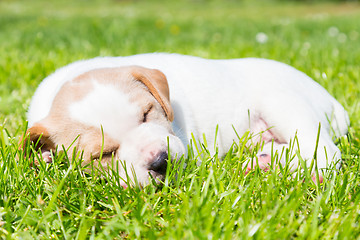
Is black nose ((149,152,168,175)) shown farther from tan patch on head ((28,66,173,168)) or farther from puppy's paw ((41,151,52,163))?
puppy's paw ((41,151,52,163))

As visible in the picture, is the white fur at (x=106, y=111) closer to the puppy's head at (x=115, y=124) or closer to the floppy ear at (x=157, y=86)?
the puppy's head at (x=115, y=124)

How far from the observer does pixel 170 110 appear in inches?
114

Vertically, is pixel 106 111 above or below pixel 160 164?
above

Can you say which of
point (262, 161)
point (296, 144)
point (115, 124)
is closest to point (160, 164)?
point (115, 124)

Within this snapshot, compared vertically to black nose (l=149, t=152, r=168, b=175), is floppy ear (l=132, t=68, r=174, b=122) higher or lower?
higher

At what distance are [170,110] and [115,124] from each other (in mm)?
425

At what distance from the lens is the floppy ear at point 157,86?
2.91 m

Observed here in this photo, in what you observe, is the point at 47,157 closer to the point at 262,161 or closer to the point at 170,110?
the point at 170,110

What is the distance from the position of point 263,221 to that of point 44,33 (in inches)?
300

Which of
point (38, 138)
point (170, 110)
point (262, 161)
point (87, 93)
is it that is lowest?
point (262, 161)

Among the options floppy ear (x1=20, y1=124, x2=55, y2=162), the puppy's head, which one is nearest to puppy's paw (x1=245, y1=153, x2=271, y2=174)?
the puppy's head

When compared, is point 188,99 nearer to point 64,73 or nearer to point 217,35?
point 64,73

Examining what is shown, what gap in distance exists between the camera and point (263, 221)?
6.51ft

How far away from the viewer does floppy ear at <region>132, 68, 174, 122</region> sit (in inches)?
114
